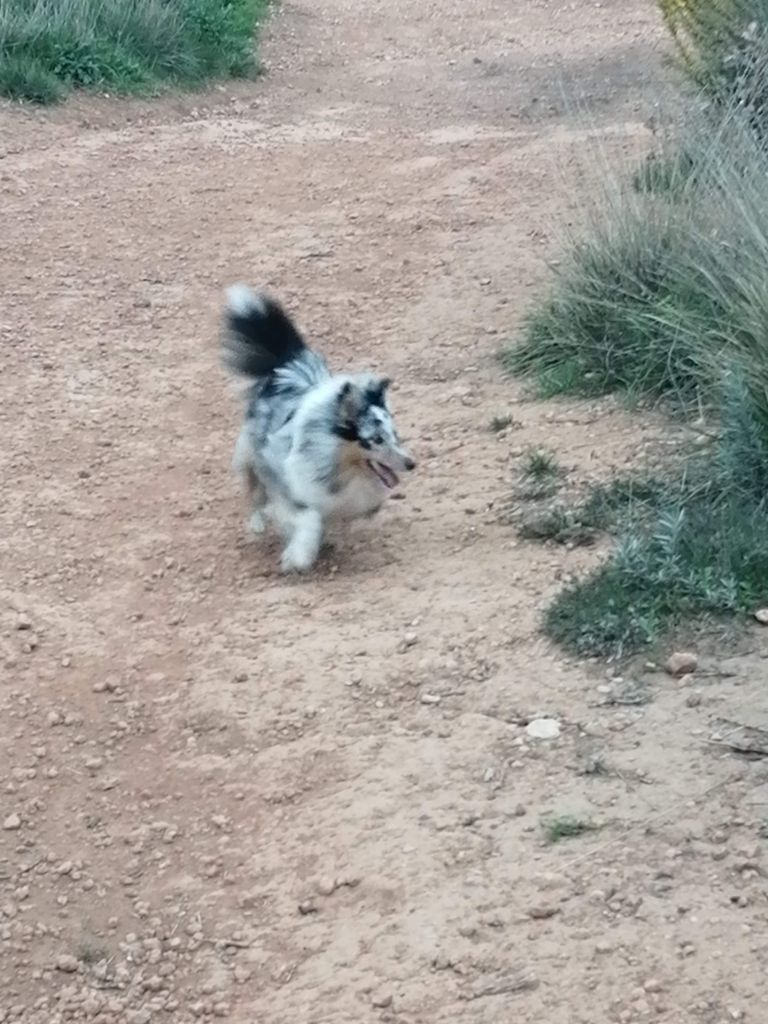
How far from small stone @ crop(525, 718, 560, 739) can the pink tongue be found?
5.27 ft

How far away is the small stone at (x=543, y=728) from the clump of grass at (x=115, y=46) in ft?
27.9

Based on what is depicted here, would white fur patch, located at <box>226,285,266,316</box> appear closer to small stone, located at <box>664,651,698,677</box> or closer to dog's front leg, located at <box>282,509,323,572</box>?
dog's front leg, located at <box>282,509,323,572</box>

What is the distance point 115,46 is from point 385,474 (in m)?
7.67

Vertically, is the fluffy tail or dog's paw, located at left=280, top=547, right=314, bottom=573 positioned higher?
the fluffy tail

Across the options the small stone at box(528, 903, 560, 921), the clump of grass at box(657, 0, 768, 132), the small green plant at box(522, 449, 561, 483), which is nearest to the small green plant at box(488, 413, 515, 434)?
the small green plant at box(522, 449, 561, 483)

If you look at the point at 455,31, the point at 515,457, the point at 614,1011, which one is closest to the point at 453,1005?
the point at 614,1011

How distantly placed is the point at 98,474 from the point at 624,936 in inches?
152

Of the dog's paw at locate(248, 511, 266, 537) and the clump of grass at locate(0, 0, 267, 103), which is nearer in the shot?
the dog's paw at locate(248, 511, 266, 537)

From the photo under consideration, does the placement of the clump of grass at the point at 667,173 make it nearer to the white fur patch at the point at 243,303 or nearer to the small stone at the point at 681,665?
the white fur patch at the point at 243,303

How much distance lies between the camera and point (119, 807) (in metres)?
4.58

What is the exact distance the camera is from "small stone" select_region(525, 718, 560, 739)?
175 inches

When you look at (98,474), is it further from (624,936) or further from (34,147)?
(34,147)

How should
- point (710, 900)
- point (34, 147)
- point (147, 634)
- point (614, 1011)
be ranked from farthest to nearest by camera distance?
1. point (34, 147)
2. point (147, 634)
3. point (710, 900)
4. point (614, 1011)

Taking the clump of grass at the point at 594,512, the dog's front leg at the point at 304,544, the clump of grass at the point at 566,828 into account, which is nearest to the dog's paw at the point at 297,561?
the dog's front leg at the point at 304,544
